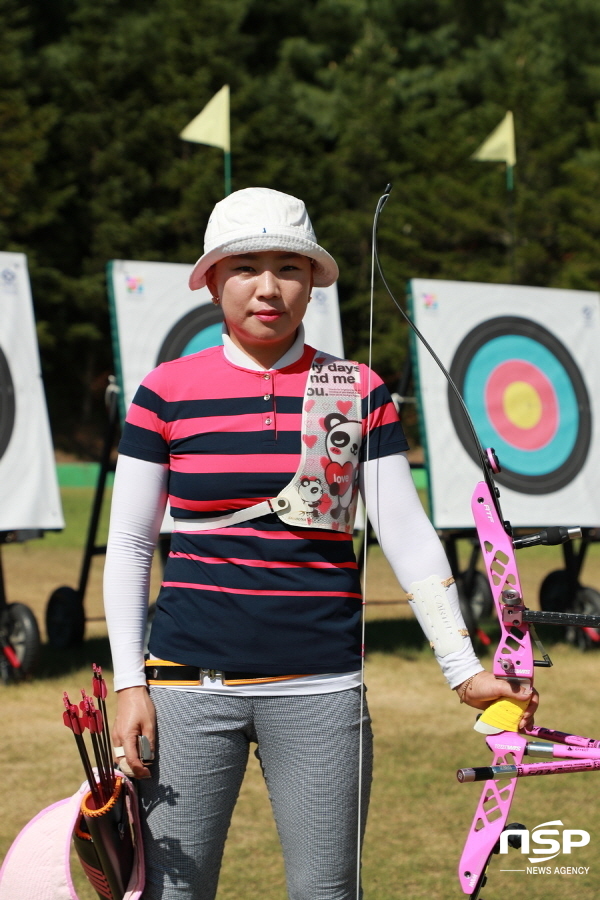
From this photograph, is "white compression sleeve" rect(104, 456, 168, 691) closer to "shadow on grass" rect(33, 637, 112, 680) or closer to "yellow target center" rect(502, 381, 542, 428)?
"shadow on grass" rect(33, 637, 112, 680)

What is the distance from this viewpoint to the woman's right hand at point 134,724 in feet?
5.45

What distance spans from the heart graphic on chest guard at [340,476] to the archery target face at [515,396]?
13.2ft

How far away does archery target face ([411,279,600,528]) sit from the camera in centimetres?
595

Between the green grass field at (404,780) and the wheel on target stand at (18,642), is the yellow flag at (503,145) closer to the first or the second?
the green grass field at (404,780)

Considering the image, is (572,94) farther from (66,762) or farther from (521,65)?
(66,762)

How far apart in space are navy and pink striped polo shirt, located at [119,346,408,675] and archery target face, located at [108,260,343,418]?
390 centimetres

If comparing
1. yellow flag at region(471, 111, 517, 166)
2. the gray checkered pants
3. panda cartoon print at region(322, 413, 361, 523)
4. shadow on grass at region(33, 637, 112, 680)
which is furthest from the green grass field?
yellow flag at region(471, 111, 517, 166)

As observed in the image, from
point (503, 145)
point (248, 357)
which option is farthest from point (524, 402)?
point (503, 145)

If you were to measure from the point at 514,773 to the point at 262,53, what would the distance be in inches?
1246

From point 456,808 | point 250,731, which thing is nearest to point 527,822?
point 456,808

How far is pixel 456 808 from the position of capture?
3512mm

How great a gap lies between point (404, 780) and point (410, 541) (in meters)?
2.23

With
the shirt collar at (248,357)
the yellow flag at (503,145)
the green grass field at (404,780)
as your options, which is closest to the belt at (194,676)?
the shirt collar at (248,357)

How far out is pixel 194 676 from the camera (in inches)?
66.2
